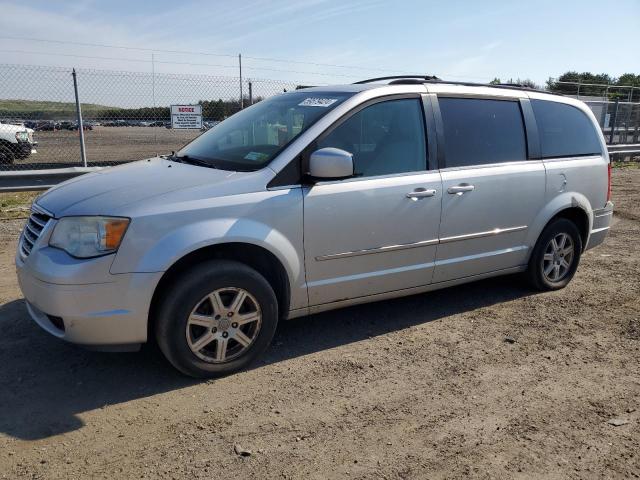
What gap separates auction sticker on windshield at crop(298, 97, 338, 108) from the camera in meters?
3.93

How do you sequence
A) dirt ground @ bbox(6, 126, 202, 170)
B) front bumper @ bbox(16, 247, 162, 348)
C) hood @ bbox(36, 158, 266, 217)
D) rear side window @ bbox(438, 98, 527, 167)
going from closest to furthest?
front bumper @ bbox(16, 247, 162, 348) < hood @ bbox(36, 158, 266, 217) < rear side window @ bbox(438, 98, 527, 167) < dirt ground @ bbox(6, 126, 202, 170)

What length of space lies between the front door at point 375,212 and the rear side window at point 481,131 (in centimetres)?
28

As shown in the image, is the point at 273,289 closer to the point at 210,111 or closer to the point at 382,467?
the point at 382,467

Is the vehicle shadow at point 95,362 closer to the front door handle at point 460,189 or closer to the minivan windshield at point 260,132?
the front door handle at point 460,189

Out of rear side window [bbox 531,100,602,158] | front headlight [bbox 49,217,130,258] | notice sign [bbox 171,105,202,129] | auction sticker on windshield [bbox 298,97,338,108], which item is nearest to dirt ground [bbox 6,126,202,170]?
notice sign [bbox 171,105,202,129]

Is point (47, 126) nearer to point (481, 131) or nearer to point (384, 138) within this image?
point (384, 138)

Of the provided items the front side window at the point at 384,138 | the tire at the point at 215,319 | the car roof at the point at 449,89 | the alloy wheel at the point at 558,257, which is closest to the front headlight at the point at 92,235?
the tire at the point at 215,319

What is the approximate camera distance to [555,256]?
5.12 metres

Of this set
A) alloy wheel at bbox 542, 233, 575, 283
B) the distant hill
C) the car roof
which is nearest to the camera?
the car roof

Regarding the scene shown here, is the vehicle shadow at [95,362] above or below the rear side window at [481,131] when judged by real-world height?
below

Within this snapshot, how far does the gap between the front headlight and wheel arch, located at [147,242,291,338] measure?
0.35 metres

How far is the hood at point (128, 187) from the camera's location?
320cm

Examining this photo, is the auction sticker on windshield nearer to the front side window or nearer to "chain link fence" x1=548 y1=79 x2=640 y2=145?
the front side window

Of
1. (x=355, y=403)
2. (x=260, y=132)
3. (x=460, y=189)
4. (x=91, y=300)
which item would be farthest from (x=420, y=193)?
(x=91, y=300)
